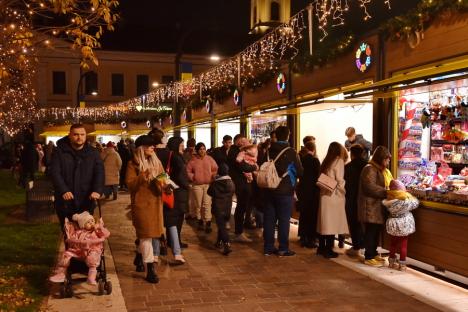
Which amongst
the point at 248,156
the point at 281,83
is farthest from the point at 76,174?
the point at 281,83

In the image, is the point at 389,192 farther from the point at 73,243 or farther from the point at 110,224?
the point at 110,224

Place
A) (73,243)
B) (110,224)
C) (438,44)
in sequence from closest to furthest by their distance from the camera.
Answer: (73,243)
(438,44)
(110,224)

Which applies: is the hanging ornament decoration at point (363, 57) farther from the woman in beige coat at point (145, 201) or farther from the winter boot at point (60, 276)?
Result: the winter boot at point (60, 276)

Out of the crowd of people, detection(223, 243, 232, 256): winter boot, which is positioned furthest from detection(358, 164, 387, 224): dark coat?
detection(223, 243, 232, 256): winter boot

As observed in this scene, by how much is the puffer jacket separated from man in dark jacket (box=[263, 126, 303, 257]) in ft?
4.54

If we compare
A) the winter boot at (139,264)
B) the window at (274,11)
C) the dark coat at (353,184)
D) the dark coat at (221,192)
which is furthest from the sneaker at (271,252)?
the window at (274,11)

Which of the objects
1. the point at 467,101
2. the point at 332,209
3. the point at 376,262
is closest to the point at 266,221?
the point at 332,209

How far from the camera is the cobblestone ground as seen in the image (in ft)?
17.5

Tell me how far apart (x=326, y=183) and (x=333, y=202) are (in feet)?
1.05

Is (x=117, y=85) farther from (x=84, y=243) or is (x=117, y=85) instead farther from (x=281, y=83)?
(x=84, y=243)

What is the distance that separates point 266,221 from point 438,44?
3367mm

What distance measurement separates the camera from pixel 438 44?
6.62m

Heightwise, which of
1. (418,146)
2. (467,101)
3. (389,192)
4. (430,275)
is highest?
(467,101)

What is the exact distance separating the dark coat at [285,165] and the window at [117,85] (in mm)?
47170
